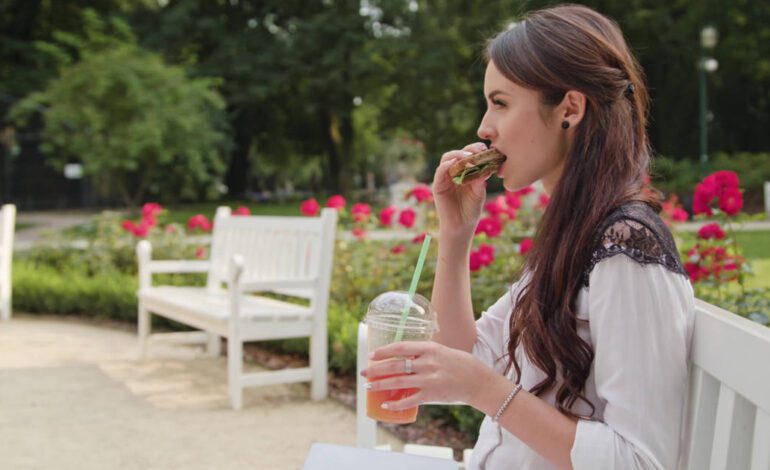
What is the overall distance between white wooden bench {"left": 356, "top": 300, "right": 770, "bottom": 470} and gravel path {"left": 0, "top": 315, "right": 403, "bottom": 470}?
2.84 meters

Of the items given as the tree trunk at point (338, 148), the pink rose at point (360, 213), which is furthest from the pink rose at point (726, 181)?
the tree trunk at point (338, 148)

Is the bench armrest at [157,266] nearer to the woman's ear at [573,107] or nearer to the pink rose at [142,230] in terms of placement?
the pink rose at [142,230]

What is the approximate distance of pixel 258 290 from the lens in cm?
498

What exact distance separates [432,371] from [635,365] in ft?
1.07

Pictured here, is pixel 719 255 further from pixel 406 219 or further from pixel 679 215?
pixel 406 219

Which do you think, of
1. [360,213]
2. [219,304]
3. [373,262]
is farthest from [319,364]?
[360,213]

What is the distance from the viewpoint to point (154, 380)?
5.75 metres

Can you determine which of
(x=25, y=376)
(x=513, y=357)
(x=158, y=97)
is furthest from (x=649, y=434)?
(x=158, y=97)

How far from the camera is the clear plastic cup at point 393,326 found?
1.57 m

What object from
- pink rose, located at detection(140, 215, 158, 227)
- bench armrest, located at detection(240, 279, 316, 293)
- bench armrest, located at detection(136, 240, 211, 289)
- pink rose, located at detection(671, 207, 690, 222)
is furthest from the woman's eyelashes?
pink rose, located at detection(140, 215, 158, 227)

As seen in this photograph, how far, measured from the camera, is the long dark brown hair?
4.68 feet

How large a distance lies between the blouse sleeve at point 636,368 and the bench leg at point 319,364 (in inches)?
155

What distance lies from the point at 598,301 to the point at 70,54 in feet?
90.4

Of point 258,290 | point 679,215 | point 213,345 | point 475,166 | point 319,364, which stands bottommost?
point 213,345
